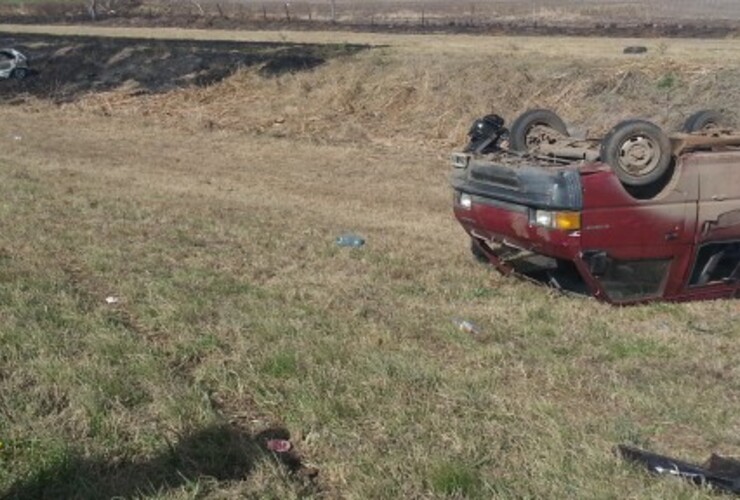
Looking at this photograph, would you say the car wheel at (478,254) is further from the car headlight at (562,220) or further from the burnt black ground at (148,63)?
the burnt black ground at (148,63)

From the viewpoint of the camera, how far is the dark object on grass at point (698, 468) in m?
4.18

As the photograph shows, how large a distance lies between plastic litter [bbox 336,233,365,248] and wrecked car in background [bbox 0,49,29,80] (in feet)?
72.5

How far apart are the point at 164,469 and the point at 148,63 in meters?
25.7

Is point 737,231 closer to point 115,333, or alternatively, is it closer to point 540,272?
point 540,272

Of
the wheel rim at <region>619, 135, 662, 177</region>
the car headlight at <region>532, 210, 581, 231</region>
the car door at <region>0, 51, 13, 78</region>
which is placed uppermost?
the wheel rim at <region>619, 135, 662, 177</region>

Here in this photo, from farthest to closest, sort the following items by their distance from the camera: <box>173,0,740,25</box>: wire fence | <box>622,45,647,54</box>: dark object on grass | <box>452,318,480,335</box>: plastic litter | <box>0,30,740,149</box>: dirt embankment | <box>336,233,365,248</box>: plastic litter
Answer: <box>173,0,740,25</box>: wire fence, <box>622,45,647,54</box>: dark object on grass, <box>0,30,740,149</box>: dirt embankment, <box>336,233,365,248</box>: plastic litter, <box>452,318,480,335</box>: plastic litter

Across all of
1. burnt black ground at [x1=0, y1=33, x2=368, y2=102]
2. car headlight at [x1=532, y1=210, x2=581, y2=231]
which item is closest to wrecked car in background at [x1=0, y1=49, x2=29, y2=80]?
burnt black ground at [x1=0, y1=33, x2=368, y2=102]

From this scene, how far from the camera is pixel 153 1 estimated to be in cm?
8150

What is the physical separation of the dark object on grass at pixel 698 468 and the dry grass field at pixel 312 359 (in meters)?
0.09

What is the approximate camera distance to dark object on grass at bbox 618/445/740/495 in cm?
418

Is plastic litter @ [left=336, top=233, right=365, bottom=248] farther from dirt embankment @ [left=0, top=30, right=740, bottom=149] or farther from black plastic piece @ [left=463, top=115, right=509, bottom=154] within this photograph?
dirt embankment @ [left=0, top=30, right=740, bottom=149]

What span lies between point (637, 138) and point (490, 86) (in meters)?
14.0

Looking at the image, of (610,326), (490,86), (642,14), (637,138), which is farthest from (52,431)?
(642,14)

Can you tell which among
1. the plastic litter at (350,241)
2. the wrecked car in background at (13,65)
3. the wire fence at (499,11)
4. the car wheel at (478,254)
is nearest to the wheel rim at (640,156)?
the car wheel at (478,254)
